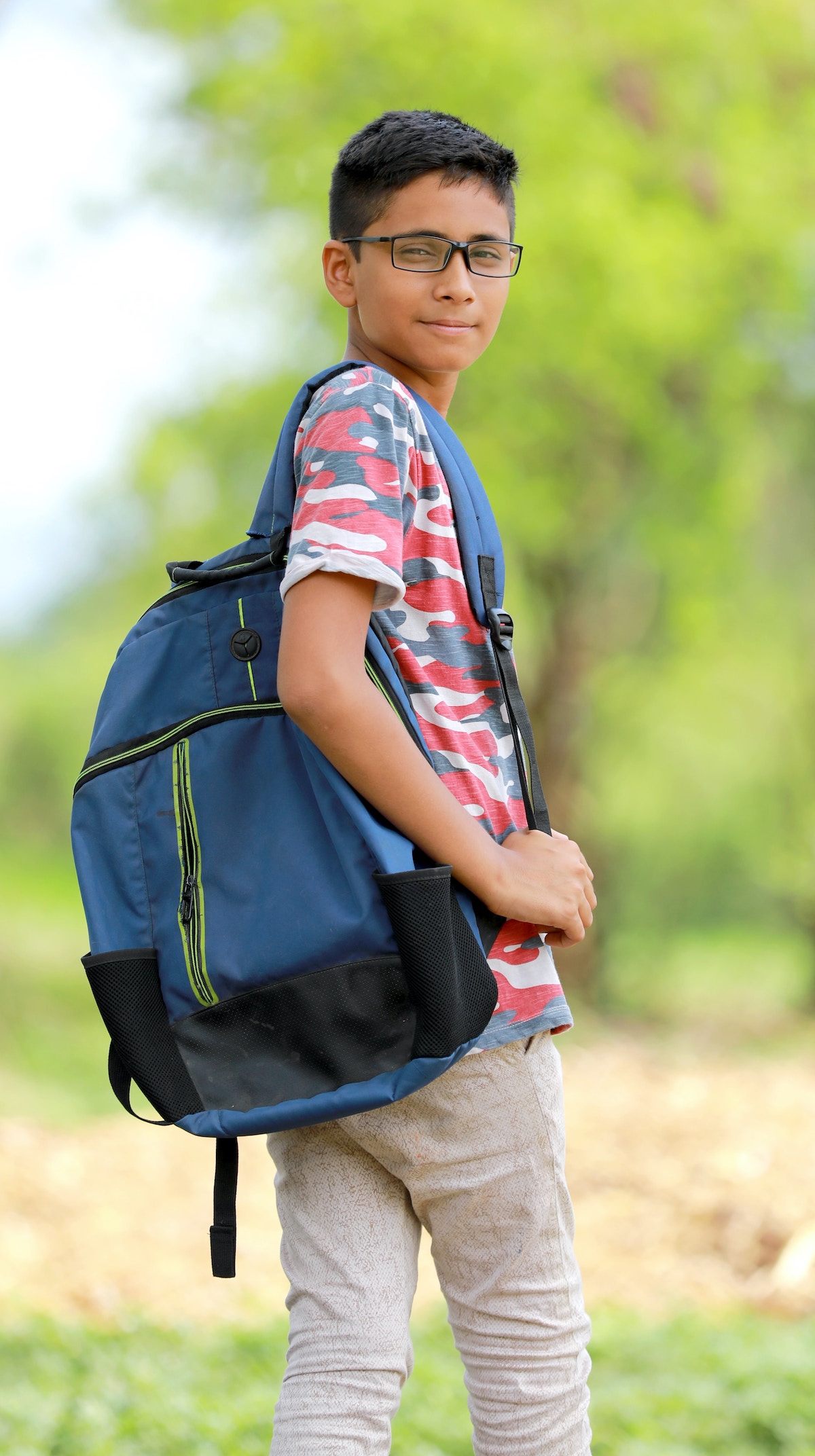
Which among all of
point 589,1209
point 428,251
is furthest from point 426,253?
point 589,1209

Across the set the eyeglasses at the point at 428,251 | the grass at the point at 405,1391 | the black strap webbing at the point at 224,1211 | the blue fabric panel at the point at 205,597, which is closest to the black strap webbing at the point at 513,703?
the blue fabric panel at the point at 205,597

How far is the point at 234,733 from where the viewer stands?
1.28 metres

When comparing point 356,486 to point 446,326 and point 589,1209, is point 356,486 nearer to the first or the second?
point 446,326

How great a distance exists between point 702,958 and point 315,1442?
10927 mm

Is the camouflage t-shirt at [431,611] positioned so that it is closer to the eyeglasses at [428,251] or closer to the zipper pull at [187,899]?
the eyeglasses at [428,251]

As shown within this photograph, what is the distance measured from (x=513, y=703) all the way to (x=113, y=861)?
442 mm

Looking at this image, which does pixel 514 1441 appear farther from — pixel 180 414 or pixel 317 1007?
pixel 180 414

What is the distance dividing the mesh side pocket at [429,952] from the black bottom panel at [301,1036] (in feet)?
0.08

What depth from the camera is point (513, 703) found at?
1336 millimetres

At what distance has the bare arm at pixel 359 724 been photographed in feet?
3.81

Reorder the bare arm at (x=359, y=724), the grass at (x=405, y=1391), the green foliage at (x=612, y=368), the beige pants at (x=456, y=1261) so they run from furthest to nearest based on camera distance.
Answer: the green foliage at (x=612, y=368) → the grass at (x=405, y=1391) → the beige pants at (x=456, y=1261) → the bare arm at (x=359, y=724)

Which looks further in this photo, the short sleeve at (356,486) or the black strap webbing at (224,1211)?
the black strap webbing at (224,1211)

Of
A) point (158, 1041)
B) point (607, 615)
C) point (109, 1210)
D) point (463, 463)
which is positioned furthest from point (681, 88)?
point (158, 1041)

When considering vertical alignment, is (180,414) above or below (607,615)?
above
